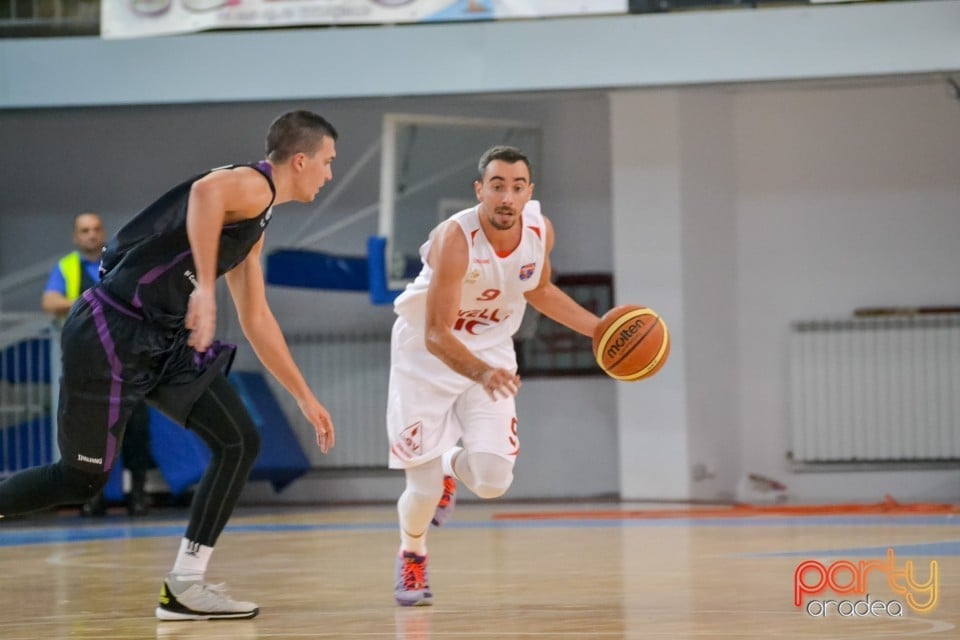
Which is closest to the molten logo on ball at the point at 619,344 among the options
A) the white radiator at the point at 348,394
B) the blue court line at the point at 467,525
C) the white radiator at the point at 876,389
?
the blue court line at the point at 467,525

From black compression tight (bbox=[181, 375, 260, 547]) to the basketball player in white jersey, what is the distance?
→ 0.60 metres

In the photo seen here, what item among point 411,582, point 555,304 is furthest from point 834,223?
point 411,582

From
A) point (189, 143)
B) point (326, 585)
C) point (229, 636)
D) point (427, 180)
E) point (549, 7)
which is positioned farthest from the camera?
point (189, 143)

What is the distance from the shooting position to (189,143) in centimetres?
1263

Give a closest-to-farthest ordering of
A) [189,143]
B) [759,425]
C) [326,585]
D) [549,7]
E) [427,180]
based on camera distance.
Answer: [326,585], [549,7], [427,180], [759,425], [189,143]

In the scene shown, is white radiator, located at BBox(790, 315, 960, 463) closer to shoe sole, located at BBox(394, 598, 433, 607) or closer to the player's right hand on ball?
shoe sole, located at BBox(394, 598, 433, 607)

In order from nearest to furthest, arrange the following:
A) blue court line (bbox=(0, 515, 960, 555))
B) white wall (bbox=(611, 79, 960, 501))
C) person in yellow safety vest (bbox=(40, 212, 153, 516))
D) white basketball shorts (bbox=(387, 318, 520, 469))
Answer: white basketball shorts (bbox=(387, 318, 520, 469)), blue court line (bbox=(0, 515, 960, 555)), person in yellow safety vest (bbox=(40, 212, 153, 516)), white wall (bbox=(611, 79, 960, 501))

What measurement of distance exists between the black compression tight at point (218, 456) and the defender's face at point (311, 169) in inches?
26.2

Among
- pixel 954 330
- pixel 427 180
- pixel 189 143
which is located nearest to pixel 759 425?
pixel 954 330

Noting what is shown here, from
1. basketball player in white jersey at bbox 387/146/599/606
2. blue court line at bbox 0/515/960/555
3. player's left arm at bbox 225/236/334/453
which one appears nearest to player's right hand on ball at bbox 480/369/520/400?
basketball player in white jersey at bbox 387/146/599/606

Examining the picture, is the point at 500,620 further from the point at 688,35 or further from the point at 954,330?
the point at 954,330

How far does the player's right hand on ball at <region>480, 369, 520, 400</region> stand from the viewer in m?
4.41

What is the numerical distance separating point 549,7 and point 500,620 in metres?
5.99

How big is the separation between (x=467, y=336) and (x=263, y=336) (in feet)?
2.68
